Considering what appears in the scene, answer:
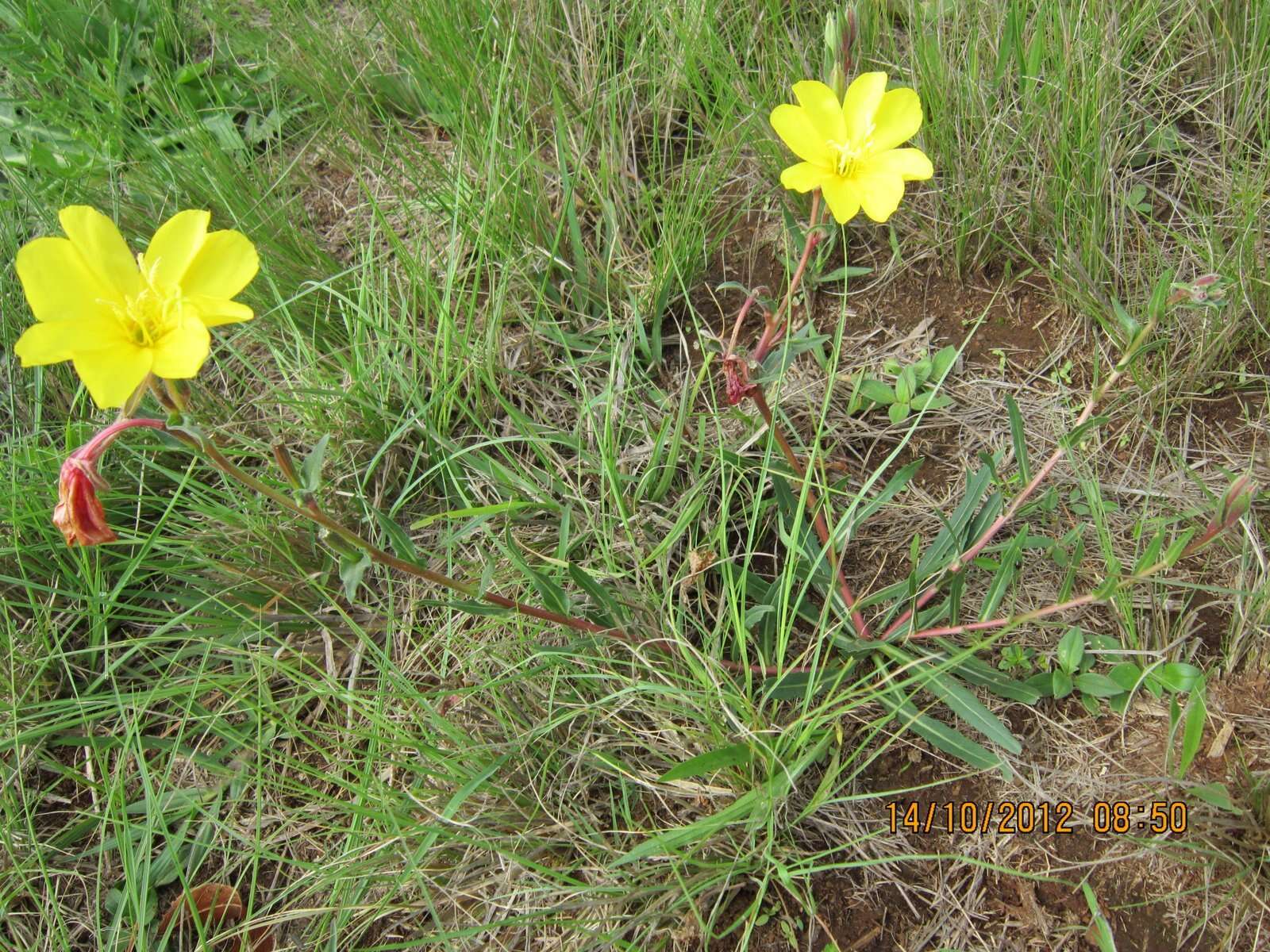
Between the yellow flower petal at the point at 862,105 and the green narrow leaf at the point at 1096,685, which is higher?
the yellow flower petal at the point at 862,105

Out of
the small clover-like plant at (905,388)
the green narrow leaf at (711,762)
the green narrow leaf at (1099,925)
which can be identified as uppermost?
the small clover-like plant at (905,388)

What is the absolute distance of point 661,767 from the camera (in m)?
1.71

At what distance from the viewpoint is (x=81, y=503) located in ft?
4.28

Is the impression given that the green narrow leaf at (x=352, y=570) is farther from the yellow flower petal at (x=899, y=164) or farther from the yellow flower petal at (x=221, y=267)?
the yellow flower petal at (x=899, y=164)

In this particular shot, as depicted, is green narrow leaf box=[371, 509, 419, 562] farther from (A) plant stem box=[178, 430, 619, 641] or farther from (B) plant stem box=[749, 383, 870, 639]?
(B) plant stem box=[749, 383, 870, 639]

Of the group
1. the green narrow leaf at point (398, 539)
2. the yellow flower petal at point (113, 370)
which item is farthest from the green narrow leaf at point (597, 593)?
the yellow flower petal at point (113, 370)

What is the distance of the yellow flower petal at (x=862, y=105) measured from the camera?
69.1 inches

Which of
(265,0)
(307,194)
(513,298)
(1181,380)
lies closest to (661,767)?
(513,298)

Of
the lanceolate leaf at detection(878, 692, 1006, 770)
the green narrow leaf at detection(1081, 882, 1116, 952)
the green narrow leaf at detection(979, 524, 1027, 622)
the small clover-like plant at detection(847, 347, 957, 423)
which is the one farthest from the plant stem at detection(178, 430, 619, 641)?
the green narrow leaf at detection(1081, 882, 1116, 952)

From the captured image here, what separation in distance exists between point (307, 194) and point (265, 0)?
0.61m

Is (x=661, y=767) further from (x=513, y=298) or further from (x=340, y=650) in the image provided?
(x=513, y=298)

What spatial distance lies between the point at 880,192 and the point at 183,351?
120cm

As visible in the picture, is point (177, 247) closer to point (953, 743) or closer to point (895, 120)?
point (895, 120)

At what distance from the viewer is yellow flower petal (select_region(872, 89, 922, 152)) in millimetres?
1736
